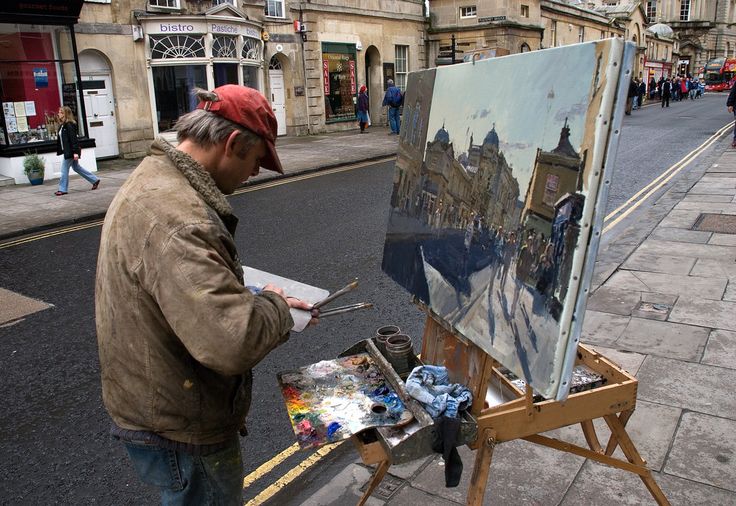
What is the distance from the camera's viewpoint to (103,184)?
45.5 ft

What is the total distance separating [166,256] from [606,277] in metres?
5.76

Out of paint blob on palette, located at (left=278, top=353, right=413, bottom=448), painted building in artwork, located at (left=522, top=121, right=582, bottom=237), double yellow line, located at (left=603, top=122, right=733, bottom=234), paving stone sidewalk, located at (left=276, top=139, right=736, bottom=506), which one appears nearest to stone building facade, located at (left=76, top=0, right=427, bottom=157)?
double yellow line, located at (left=603, top=122, right=733, bottom=234)

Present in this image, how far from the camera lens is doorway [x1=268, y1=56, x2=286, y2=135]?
22.3 m

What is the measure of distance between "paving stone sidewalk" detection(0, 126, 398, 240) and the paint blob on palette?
8722mm

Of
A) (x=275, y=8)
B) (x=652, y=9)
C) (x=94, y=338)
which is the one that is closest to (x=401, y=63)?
(x=275, y=8)

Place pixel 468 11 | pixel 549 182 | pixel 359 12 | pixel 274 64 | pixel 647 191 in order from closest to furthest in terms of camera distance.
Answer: pixel 549 182 < pixel 647 191 < pixel 274 64 < pixel 359 12 < pixel 468 11

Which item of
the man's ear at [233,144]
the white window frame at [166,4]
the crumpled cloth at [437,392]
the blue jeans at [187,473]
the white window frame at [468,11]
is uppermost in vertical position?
the white window frame at [468,11]

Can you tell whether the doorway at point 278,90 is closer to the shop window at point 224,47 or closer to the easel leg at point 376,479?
the shop window at point 224,47

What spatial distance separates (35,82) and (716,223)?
1527cm

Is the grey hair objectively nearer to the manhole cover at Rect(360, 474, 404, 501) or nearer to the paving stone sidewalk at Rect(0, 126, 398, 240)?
the manhole cover at Rect(360, 474, 404, 501)

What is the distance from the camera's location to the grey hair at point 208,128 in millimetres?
1910

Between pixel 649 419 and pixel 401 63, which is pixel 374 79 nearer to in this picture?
pixel 401 63

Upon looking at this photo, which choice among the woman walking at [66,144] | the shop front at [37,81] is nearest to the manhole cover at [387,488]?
the woman walking at [66,144]

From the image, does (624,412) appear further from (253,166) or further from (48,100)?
(48,100)
